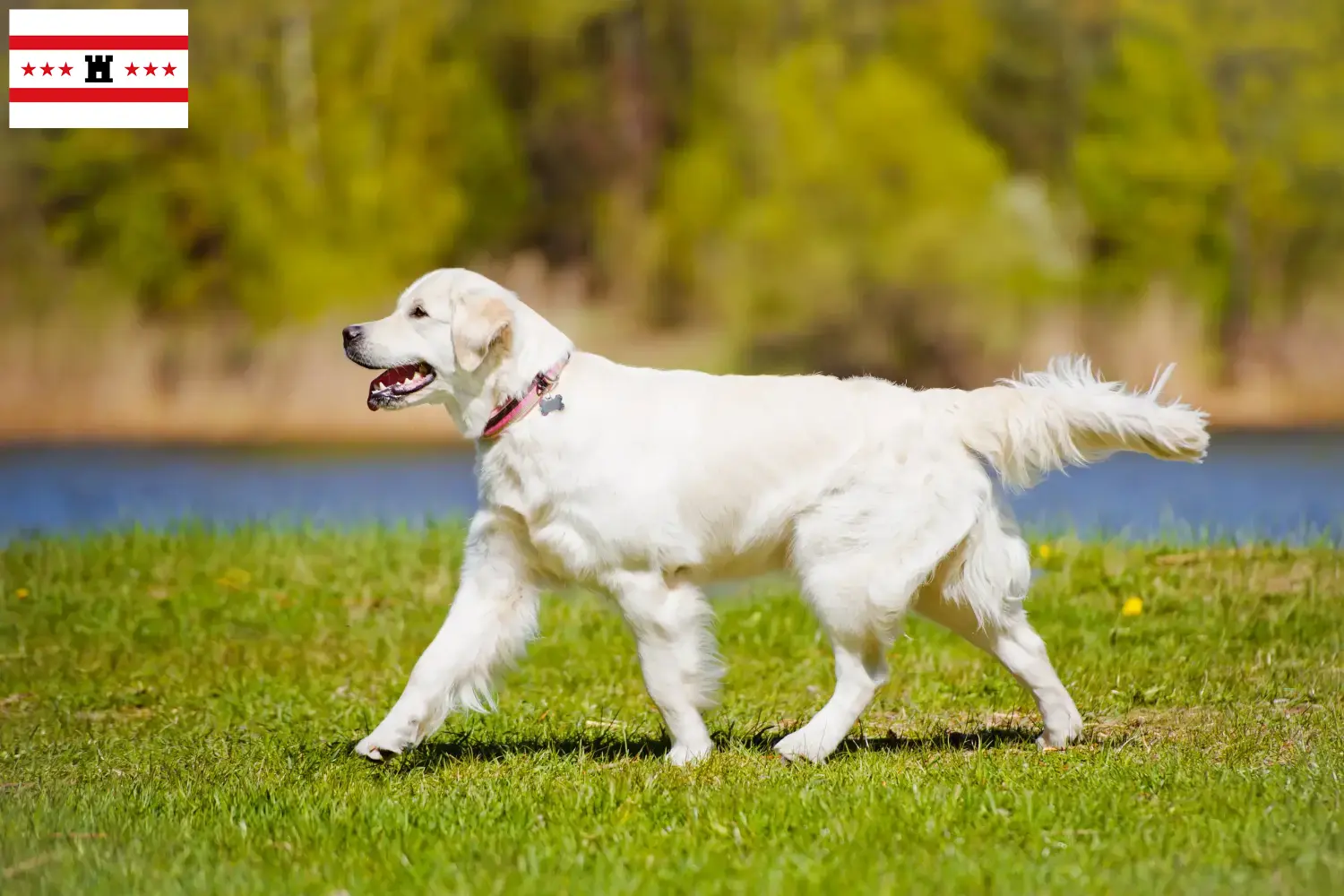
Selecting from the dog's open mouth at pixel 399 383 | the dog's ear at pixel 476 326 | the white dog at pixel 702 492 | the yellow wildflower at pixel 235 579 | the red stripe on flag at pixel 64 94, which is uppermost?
the red stripe on flag at pixel 64 94

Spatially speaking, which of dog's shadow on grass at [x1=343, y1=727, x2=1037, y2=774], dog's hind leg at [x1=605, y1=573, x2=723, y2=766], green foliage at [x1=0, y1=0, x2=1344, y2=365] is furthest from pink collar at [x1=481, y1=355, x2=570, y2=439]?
green foliage at [x1=0, y1=0, x2=1344, y2=365]

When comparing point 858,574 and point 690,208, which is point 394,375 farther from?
point 690,208

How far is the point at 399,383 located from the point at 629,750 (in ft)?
5.44

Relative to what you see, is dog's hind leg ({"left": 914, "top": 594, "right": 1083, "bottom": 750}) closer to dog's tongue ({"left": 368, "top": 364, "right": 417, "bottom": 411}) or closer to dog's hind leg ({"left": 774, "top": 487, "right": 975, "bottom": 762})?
dog's hind leg ({"left": 774, "top": 487, "right": 975, "bottom": 762})

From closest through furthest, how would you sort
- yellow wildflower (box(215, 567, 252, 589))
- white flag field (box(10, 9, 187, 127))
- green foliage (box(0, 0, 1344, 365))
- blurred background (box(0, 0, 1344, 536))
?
yellow wildflower (box(215, 567, 252, 589))
white flag field (box(10, 9, 187, 127))
blurred background (box(0, 0, 1344, 536))
green foliage (box(0, 0, 1344, 365))

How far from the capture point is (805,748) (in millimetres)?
5633

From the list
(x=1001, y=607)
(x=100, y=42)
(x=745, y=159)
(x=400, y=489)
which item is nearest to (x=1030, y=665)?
(x=1001, y=607)

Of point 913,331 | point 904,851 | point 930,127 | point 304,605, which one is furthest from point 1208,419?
point 930,127

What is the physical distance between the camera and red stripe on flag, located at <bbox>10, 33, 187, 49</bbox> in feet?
37.0

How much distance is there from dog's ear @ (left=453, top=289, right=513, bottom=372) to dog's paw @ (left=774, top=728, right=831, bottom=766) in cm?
176

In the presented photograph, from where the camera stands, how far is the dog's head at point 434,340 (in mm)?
5648

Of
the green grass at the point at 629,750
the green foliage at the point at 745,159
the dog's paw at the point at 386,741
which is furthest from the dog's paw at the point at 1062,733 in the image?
the green foliage at the point at 745,159

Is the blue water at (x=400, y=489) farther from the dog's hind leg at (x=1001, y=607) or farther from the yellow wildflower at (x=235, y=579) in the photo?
the dog's hind leg at (x=1001, y=607)

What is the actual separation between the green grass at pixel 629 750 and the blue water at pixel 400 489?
5.72 ft
